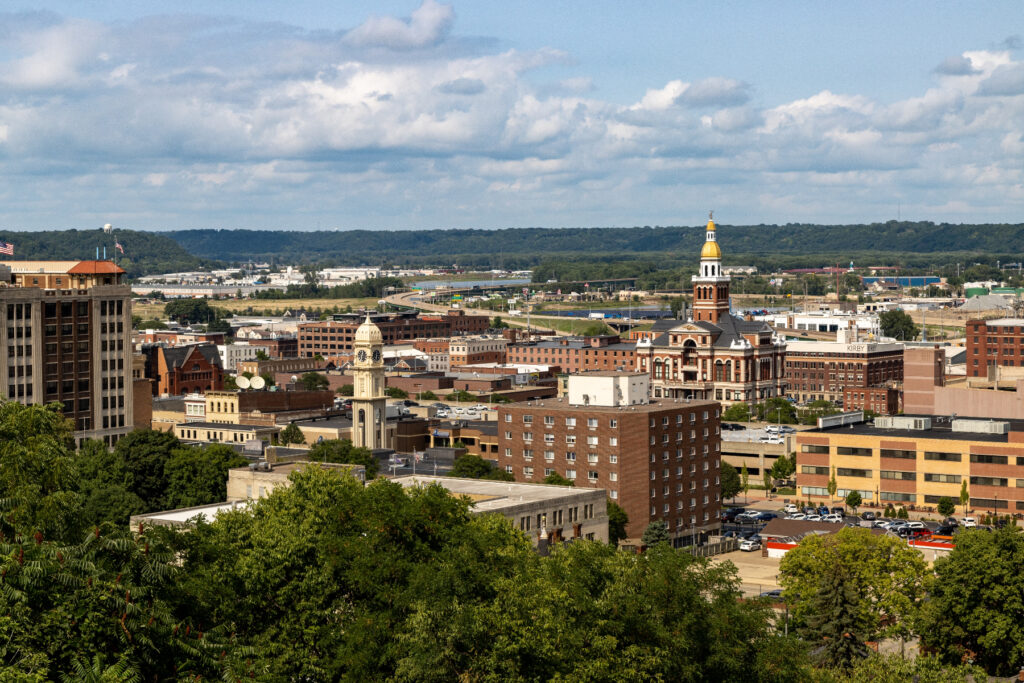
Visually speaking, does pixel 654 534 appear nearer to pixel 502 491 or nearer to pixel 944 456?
pixel 502 491

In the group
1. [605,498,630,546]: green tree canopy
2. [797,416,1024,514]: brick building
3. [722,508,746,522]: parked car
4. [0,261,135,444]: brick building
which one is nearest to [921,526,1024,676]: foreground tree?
[605,498,630,546]: green tree canopy

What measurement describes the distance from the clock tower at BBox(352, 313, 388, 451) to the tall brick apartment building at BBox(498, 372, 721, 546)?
21302 mm

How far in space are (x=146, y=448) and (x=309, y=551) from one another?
6409cm

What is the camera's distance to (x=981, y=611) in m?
80.2

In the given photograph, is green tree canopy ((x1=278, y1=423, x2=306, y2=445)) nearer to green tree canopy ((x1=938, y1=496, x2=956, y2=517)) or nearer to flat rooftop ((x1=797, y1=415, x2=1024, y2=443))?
flat rooftop ((x1=797, y1=415, x2=1024, y2=443))

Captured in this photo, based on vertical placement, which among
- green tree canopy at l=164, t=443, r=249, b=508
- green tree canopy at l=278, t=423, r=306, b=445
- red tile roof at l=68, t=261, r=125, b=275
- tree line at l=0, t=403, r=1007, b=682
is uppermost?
red tile roof at l=68, t=261, r=125, b=275

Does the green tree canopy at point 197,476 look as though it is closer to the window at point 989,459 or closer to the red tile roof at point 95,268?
the red tile roof at point 95,268

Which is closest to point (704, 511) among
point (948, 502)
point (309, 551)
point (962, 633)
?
point (948, 502)

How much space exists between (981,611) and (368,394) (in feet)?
265

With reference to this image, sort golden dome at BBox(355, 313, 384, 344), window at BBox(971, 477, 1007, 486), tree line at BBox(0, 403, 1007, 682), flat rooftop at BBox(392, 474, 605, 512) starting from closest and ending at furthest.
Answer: tree line at BBox(0, 403, 1007, 682), flat rooftop at BBox(392, 474, 605, 512), window at BBox(971, 477, 1007, 486), golden dome at BBox(355, 313, 384, 344)

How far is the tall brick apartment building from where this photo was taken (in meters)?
125

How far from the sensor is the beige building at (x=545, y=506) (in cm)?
9519

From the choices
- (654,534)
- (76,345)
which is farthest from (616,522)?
(76,345)

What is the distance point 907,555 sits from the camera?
291 feet
